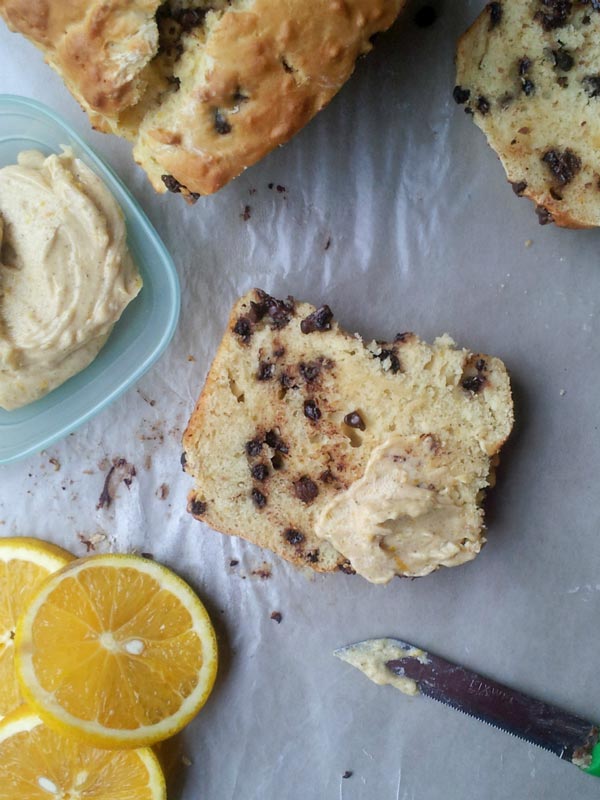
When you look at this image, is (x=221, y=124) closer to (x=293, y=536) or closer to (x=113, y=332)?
(x=113, y=332)

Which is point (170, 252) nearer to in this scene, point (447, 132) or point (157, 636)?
point (447, 132)

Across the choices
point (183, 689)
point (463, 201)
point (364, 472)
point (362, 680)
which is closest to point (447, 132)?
point (463, 201)

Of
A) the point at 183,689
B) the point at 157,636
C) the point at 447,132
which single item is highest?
the point at 447,132

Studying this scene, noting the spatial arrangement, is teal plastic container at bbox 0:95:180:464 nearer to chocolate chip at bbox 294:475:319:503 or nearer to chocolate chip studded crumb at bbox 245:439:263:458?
chocolate chip studded crumb at bbox 245:439:263:458

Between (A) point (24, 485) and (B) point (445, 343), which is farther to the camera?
(A) point (24, 485)

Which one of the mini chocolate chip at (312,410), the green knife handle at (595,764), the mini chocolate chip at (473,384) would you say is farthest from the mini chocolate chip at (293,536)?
the green knife handle at (595,764)

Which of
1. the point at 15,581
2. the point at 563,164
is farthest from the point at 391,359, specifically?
the point at 15,581

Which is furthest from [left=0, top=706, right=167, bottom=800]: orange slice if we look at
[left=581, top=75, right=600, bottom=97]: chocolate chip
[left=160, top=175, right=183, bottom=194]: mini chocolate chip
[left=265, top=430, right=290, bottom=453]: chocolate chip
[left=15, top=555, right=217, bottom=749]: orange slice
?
[left=581, top=75, right=600, bottom=97]: chocolate chip
